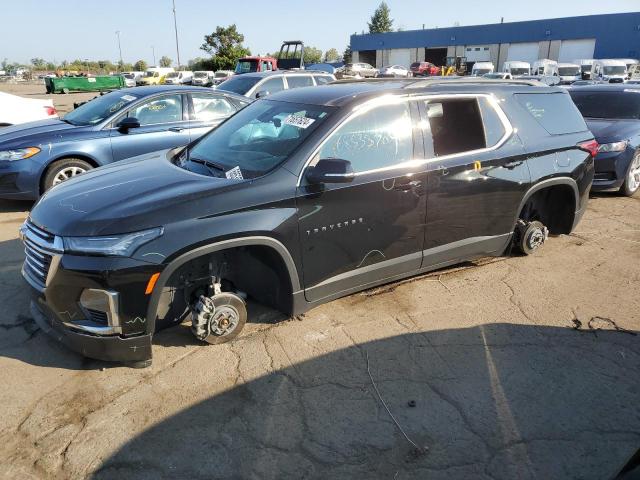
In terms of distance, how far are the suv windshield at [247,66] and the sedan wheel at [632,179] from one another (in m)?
16.8

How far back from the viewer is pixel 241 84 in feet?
35.7

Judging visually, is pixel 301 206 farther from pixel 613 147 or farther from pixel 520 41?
pixel 520 41

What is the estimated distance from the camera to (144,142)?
6.77 metres

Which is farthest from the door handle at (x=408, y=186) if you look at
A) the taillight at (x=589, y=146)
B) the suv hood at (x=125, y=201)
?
the taillight at (x=589, y=146)

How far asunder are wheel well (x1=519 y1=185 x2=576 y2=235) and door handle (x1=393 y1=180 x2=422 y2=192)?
A: 1.76 metres

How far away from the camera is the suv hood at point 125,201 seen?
9.42 ft

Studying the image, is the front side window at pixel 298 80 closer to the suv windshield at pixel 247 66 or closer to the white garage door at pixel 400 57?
the suv windshield at pixel 247 66

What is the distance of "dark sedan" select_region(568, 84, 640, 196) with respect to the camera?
7.28 meters

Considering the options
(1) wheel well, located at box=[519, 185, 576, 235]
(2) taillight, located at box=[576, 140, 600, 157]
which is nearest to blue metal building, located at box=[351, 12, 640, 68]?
(2) taillight, located at box=[576, 140, 600, 157]

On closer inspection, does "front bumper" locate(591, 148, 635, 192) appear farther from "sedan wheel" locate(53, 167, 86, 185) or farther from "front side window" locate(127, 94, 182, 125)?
"sedan wheel" locate(53, 167, 86, 185)

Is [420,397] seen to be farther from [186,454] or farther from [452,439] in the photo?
[186,454]

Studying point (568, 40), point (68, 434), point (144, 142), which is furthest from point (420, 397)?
point (568, 40)

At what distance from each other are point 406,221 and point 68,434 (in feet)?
8.56

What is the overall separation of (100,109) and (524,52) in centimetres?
5684
